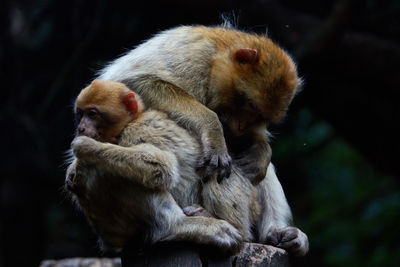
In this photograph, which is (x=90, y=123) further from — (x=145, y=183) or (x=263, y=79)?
(x=263, y=79)

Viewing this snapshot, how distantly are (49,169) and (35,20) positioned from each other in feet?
7.90

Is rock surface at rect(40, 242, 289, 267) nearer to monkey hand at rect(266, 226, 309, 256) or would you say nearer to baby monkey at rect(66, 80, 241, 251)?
baby monkey at rect(66, 80, 241, 251)

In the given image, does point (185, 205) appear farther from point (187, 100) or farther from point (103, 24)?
point (103, 24)

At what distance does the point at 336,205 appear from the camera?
1073 centimetres

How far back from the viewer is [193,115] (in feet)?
16.1

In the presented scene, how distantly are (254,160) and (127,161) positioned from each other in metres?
1.26

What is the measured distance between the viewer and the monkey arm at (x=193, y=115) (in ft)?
15.4

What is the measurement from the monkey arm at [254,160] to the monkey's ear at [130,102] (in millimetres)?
981

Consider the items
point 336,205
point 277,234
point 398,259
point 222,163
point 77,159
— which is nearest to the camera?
point 77,159

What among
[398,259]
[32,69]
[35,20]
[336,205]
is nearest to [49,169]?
[32,69]

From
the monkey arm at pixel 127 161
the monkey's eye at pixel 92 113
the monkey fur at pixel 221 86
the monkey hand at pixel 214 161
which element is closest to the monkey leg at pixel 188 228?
the monkey arm at pixel 127 161

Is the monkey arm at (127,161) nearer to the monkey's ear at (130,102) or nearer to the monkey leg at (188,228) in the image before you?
the monkey leg at (188,228)

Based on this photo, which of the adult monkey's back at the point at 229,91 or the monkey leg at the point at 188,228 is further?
the adult monkey's back at the point at 229,91

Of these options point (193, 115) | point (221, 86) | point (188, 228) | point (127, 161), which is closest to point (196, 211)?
point (188, 228)
